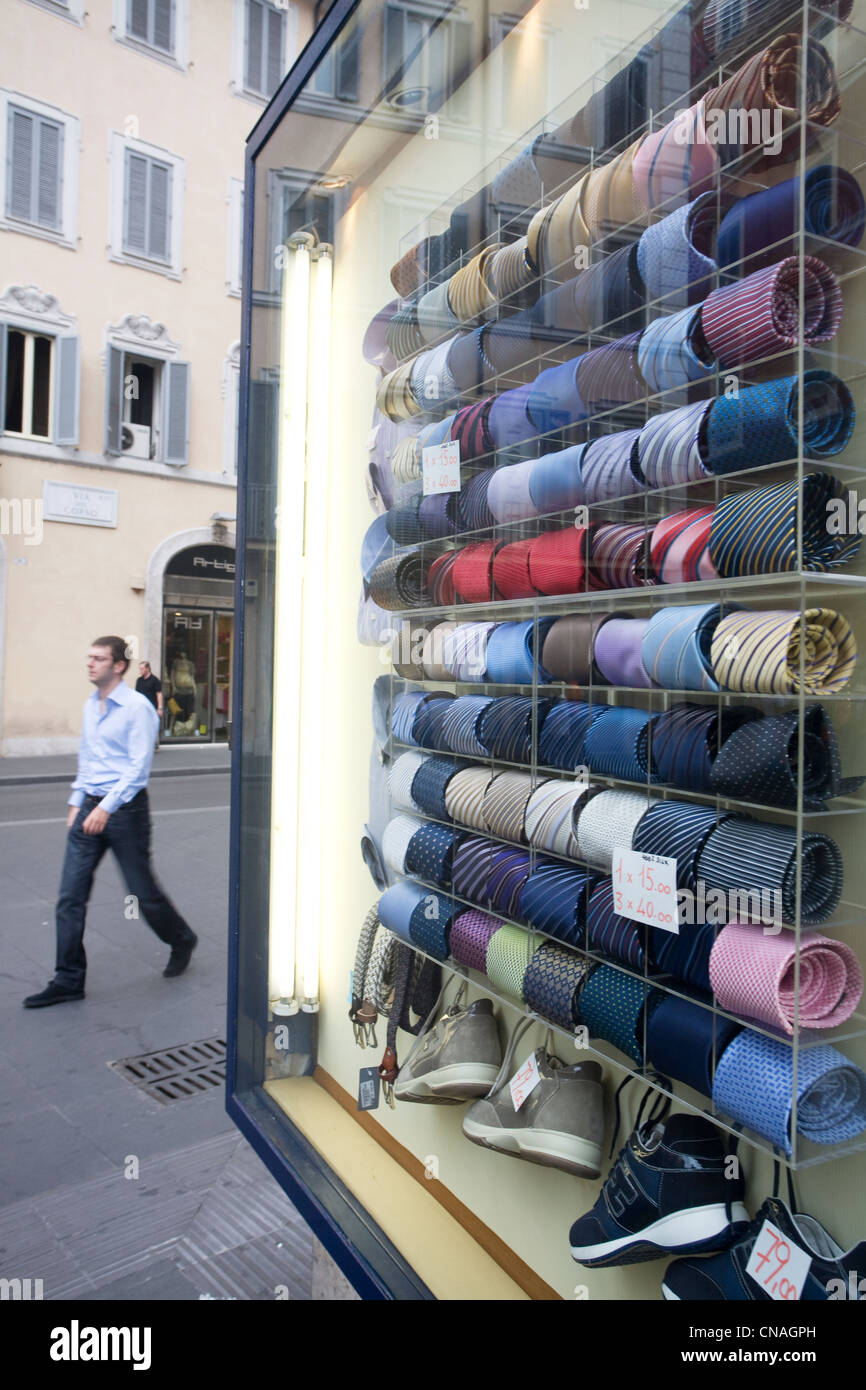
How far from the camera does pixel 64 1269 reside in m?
2.17

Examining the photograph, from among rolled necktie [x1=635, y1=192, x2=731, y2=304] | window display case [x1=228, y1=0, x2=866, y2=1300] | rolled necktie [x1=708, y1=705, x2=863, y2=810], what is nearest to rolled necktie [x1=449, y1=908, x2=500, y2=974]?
window display case [x1=228, y1=0, x2=866, y2=1300]

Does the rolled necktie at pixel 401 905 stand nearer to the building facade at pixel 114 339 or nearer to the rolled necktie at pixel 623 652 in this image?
the rolled necktie at pixel 623 652

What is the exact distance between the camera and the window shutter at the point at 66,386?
36.6 feet

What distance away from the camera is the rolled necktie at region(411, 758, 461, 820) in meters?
1.70

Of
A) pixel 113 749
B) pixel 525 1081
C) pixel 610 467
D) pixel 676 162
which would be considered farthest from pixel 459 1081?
pixel 113 749

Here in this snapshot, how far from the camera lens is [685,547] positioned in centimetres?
115

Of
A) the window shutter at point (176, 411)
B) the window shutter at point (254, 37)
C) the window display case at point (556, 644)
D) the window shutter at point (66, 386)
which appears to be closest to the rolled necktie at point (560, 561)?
the window display case at point (556, 644)

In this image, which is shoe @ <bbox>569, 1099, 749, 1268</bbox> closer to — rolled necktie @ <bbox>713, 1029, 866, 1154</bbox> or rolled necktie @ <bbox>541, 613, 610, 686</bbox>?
rolled necktie @ <bbox>713, 1029, 866, 1154</bbox>

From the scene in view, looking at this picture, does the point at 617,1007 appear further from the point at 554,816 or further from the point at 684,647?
the point at 684,647

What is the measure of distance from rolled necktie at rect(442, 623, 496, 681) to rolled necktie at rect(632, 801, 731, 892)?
46 cm


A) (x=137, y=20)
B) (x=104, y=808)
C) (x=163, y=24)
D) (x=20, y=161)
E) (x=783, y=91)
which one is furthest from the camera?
(x=20, y=161)

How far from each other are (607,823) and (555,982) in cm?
26
